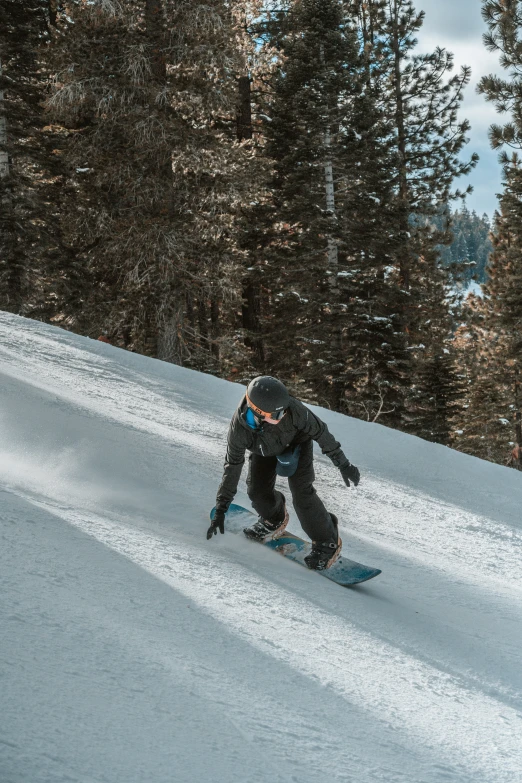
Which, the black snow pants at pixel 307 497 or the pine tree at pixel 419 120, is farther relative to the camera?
the pine tree at pixel 419 120

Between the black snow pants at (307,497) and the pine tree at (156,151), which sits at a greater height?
the pine tree at (156,151)

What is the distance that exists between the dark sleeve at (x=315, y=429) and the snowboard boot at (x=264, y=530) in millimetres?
762

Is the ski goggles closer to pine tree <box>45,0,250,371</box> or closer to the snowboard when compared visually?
the snowboard

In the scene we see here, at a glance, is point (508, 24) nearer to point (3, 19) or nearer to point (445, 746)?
point (3, 19)

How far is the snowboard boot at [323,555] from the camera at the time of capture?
192 inches

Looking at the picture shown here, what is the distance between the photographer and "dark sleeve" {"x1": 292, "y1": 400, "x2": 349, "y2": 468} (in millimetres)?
4801

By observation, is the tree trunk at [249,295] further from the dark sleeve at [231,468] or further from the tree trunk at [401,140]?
the dark sleeve at [231,468]

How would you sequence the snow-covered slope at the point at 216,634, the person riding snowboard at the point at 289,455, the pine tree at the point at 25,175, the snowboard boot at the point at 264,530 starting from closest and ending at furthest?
the snow-covered slope at the point at 216,634
the person riding snowboard at the point at 289,455
the snowboard boot at the point at 264,530
the pine tree at the point at 25,175

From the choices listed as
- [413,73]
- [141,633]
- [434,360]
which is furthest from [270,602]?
[413,73]

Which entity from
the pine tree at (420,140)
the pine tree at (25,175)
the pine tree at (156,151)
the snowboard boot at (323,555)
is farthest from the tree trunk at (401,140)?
the snowboard boot at (323,555)

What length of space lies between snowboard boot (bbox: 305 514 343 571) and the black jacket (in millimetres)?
717

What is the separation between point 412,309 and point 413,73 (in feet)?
25.9

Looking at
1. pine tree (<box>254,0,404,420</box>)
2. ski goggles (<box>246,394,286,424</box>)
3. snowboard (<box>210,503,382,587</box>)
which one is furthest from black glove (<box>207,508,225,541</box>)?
pine tree (<box>254,0,404,420</box>)

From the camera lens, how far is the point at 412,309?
66.3 feet
